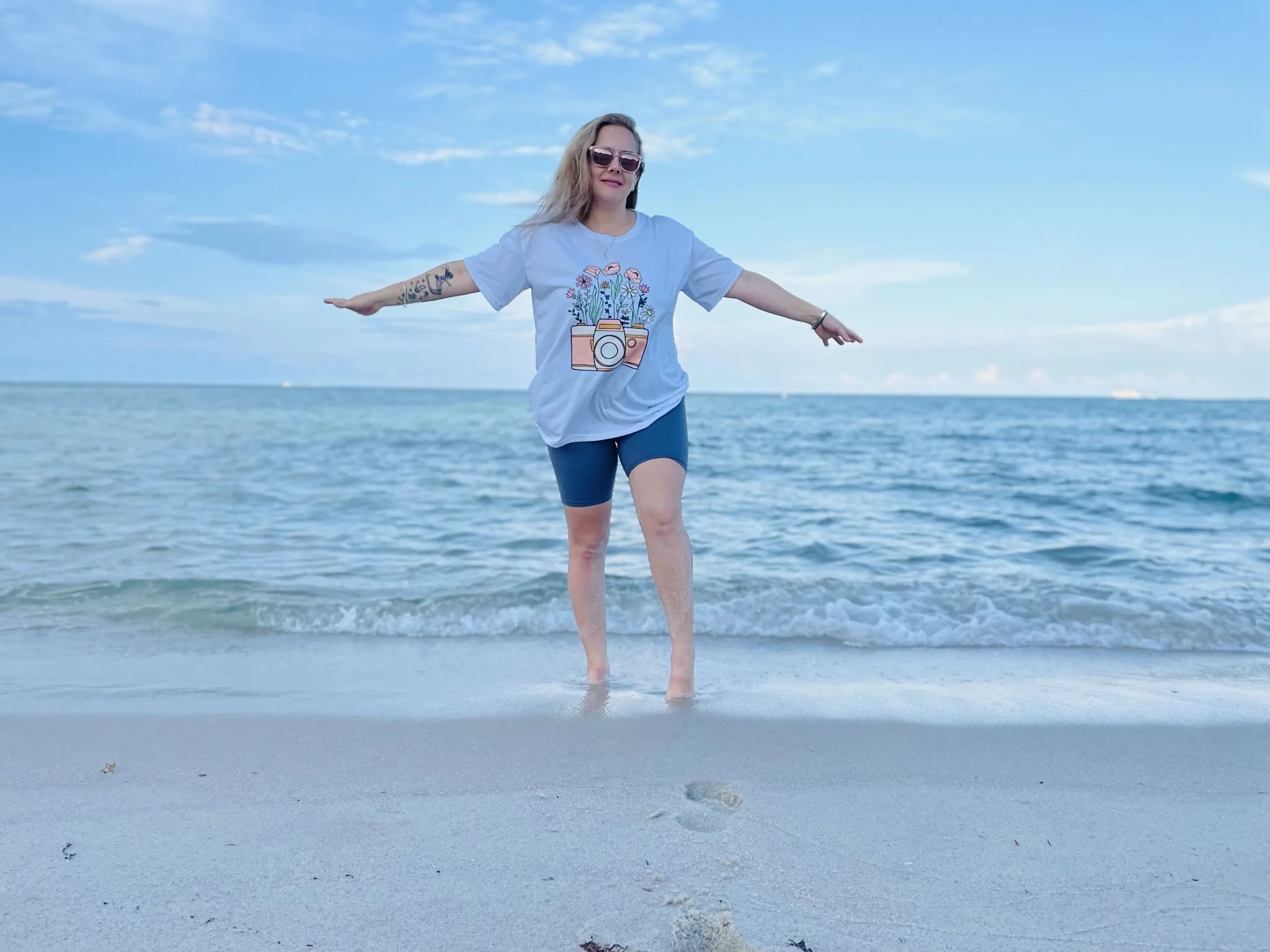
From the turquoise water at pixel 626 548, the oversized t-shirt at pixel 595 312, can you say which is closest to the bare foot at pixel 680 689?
the oversized t-shirt at pixel 595 312

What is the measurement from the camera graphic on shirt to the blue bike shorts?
262 mm

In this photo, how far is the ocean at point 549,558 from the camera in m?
4.80

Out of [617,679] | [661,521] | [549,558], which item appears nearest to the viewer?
[661,521]

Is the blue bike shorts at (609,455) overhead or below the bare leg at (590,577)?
overhead

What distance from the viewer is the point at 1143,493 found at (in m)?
12.0

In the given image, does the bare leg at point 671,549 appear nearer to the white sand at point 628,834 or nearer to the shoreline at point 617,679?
the shoreline at point 617,679

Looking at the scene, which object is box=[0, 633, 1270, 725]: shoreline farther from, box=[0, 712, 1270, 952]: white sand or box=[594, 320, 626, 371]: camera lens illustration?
box=[594, 320, 626, 371]: camera lens illustration

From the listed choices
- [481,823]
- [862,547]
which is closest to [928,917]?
[481,823]

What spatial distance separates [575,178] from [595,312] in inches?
19.4

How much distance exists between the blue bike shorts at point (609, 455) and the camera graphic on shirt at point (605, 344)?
10.3 inches

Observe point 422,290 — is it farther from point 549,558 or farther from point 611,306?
point 549,558

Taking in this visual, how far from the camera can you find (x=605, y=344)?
3.28 metres

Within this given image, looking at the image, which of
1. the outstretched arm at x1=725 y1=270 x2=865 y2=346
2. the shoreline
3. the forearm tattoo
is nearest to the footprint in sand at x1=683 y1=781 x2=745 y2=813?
the shoreline

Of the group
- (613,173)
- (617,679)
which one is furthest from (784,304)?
(617,679)
